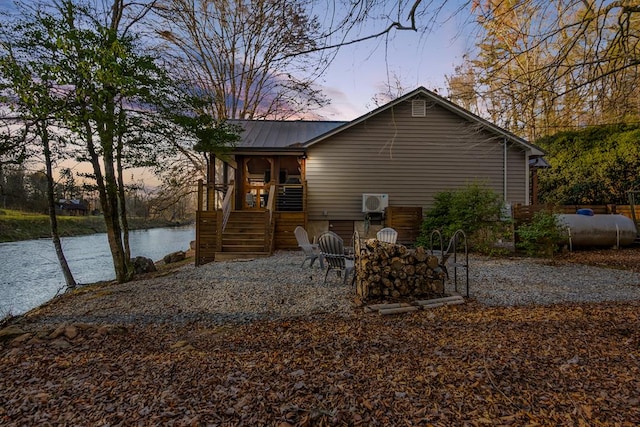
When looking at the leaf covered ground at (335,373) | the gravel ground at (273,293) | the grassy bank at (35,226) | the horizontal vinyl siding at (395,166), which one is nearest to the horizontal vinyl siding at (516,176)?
the horizontal vinyl siding at (395,166)

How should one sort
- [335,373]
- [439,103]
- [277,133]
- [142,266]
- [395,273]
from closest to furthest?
[335,373], [395,273], [142,266], [439,103], [277,133]

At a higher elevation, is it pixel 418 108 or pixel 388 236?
pixel 418 108

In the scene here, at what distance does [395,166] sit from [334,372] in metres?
9.99

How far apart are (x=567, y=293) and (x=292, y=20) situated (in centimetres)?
535

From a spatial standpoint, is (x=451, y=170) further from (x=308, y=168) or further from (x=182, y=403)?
(x=182, y=403)

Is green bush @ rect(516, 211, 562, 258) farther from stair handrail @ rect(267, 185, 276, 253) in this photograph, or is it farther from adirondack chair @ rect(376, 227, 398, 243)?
stair handrail @ rect(267, 185, 276, 253)

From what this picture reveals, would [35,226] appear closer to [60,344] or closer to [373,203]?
A: [373,203]

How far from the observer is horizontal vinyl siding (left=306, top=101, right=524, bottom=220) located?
11.8 meters

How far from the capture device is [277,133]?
13109 millimetres

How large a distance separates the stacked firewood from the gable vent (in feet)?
26.6

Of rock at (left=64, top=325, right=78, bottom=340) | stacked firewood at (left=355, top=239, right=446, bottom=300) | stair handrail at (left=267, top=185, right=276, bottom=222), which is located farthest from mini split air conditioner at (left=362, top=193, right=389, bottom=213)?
rock at (left=64, top=325, right=78, bottom=340)

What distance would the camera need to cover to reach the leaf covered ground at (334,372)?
2.08 m

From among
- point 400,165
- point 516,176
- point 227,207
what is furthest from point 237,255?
point 516,176

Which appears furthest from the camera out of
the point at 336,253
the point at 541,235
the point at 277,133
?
the point at 277,133
